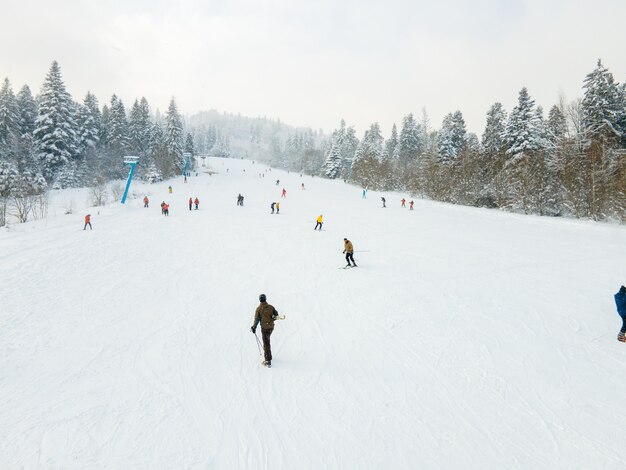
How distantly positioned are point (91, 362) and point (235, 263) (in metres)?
9.07

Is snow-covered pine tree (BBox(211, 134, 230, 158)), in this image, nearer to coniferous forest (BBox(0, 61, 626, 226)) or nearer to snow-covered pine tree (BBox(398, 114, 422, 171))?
coniferous forest (BBox(0, 61, 626, 226))

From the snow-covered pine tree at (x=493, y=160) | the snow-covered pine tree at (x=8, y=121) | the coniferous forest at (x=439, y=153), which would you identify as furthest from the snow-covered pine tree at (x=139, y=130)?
the snow-covered pine tree at (x=493, y=160)

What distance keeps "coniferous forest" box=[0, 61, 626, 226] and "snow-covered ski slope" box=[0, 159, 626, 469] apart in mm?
15372

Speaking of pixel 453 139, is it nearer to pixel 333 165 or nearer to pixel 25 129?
pixel 333 165

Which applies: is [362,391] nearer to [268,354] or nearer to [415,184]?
[268,354]

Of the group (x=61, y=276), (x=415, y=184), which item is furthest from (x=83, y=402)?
(x=415, y=184)

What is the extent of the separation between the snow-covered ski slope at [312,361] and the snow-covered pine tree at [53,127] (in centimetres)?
3555

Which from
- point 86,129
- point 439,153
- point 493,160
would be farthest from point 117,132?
point 493,160

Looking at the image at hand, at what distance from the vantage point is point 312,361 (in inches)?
300

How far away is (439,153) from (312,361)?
1965 inches

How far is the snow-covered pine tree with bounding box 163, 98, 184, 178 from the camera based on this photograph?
64.6m

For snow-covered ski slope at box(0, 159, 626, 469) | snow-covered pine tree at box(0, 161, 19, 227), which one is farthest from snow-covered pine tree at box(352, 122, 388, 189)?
snow-covered pine tree at box(0, 161, 19, 227)

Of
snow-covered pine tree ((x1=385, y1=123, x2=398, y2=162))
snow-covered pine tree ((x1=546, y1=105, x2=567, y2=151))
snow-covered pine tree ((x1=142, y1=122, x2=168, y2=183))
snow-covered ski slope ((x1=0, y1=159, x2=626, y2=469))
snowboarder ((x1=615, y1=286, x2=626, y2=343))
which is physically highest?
snow-covered pine tree ((x1=385, y1=123, x2=398, y2=162))

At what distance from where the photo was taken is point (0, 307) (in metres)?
10.3
